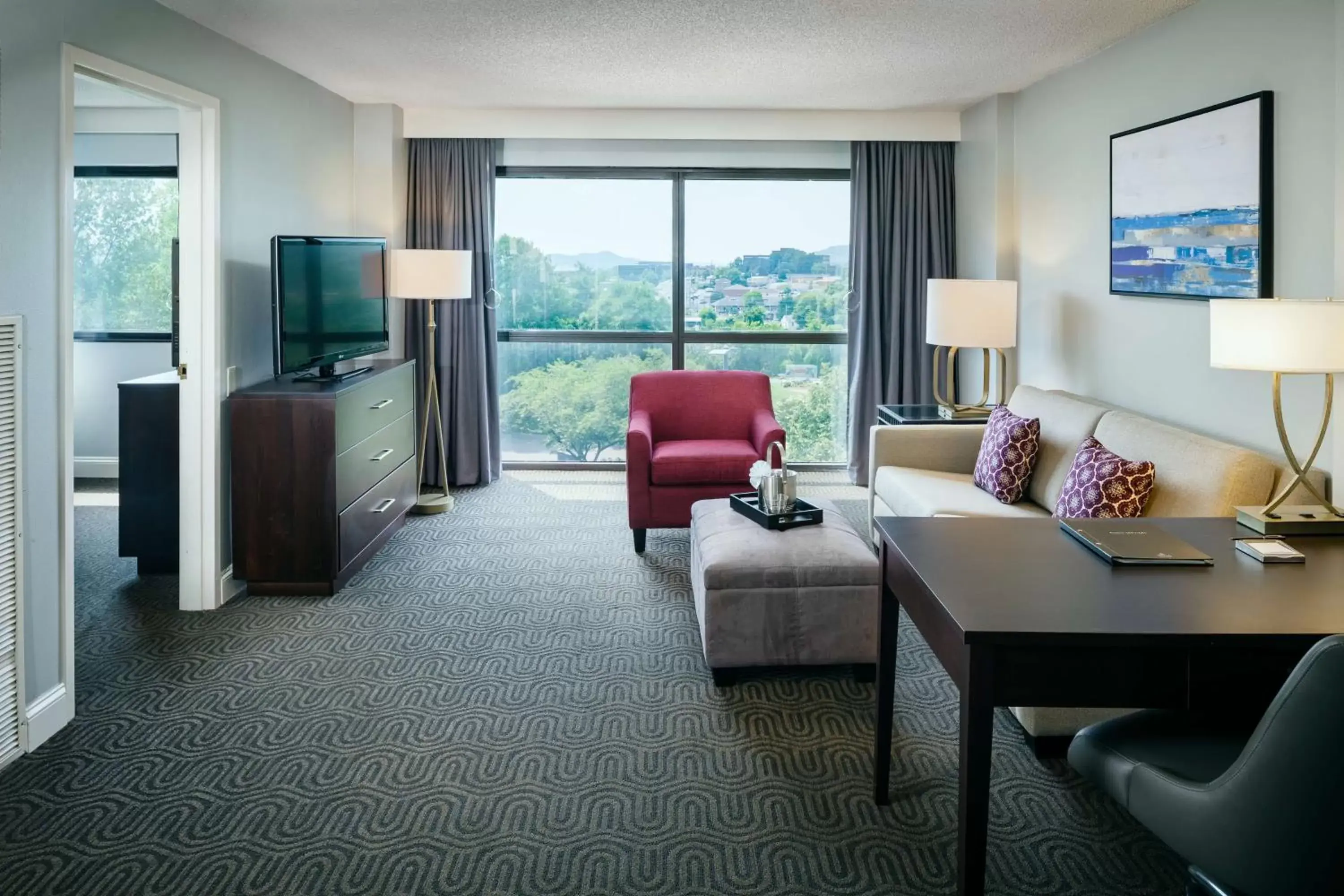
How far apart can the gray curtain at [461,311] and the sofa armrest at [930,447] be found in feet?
9.42

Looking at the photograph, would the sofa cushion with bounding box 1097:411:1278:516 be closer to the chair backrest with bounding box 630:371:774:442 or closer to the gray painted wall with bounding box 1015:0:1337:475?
the gray painted wall with bounding box 1015:0:1337:475

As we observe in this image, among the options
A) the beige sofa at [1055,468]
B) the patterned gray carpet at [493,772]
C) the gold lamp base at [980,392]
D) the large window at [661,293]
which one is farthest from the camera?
the large window at [661,293]

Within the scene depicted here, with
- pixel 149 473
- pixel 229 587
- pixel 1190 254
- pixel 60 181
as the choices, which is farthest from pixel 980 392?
pixel 60 181

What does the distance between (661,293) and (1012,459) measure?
3343 millimetres

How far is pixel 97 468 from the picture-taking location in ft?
21.9

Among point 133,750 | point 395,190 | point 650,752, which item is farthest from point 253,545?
point 395,190

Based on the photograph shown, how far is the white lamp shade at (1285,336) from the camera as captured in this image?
243 cm

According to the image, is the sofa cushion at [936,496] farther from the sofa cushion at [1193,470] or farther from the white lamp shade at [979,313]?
the white lamp shade at [979,313]

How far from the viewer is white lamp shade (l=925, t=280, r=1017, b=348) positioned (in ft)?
17.3

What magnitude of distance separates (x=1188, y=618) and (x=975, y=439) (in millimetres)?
3200

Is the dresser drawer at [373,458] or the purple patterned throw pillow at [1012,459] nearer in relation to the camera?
the purple patterned throw pillow at [1012,459]

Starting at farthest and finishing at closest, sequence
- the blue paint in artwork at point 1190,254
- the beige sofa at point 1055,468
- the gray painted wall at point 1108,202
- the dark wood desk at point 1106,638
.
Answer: the blue paint in artwork at point 1190,254, the gray painted wall at point 1108,202, the beige sofa at point 1055,468, the dark wood desk at point 1106,638

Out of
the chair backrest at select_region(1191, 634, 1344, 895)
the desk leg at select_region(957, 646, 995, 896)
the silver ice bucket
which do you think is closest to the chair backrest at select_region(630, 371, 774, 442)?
the silver ice bucket

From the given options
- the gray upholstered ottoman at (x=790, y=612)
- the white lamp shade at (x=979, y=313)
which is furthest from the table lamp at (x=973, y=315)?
the gray upholstered ottoman at (x=790, y=612)
